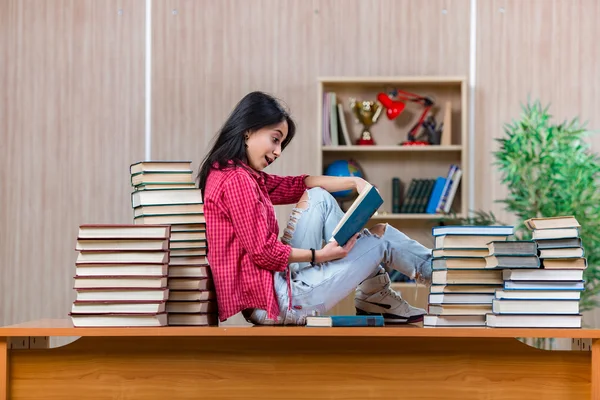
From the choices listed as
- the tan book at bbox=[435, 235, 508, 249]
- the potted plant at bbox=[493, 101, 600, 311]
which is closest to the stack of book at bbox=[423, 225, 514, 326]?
the tan book at bbox=[435, 235, 508, 249]

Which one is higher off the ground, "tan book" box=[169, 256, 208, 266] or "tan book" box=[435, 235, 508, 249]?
"tan book" box=[435, 235, 508, 249]

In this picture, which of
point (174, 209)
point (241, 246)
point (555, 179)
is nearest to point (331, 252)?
point (241, 246)

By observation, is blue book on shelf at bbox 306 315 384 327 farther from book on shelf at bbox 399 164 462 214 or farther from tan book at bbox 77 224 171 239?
book on shelf at bbox 399 164 462 214

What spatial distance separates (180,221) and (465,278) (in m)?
0.85

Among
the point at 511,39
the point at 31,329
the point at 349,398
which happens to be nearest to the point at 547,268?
the point at 349,398

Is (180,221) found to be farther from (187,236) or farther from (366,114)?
(366,114)

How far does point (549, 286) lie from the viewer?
7.13 feet

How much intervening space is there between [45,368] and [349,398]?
33.2 inches

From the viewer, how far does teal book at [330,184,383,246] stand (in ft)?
7.37

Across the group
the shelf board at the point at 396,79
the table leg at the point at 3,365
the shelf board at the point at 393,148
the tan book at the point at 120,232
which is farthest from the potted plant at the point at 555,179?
the table leg at the point at 3,365

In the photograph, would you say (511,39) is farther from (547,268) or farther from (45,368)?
(45,368)

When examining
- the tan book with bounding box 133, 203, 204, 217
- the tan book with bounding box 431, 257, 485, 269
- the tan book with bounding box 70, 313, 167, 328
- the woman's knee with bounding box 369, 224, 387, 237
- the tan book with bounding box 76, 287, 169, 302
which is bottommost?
the tan book with bounding box 70, 313, 167, 328

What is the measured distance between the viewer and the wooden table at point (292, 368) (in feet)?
7.06

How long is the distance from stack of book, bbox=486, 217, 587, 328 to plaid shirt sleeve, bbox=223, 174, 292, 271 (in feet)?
2.06
